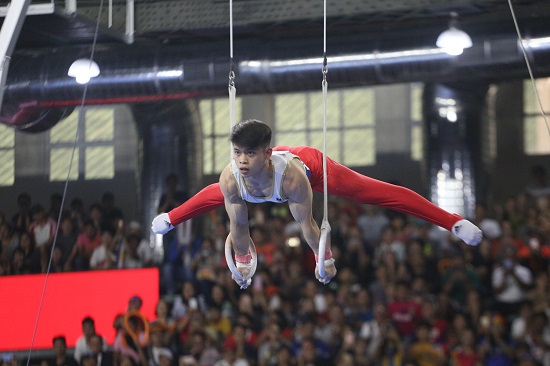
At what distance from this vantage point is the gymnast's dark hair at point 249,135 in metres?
4.91

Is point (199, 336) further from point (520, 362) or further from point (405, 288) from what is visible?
point (520, 362)

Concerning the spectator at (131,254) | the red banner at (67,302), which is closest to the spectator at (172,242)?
the red banner at (67,302)

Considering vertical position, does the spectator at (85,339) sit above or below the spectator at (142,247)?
below

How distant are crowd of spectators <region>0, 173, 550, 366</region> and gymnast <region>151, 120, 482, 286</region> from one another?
3240 mm

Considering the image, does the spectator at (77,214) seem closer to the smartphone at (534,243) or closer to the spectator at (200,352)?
the spectator at (200,352)

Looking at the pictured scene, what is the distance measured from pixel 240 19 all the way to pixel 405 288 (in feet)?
9.57

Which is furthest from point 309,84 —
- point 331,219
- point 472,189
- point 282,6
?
point 472,189

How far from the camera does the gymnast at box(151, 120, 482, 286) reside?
4.96 meters

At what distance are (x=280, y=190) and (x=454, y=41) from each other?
3746mm

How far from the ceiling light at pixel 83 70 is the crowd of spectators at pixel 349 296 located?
2346mm

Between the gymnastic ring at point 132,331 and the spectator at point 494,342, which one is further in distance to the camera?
the gymnastic ring at point 132,331

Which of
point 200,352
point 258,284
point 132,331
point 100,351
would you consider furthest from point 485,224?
point 100,351

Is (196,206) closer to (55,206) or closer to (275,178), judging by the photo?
(275,178)

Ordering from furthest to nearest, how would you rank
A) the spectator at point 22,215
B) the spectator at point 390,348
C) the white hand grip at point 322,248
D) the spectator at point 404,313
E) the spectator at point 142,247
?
the spectator at point 22,215, the spectator at point 142,247, the spectator at point 404,313, the spectator at point 390,348, the white hand grip at point 322,248
